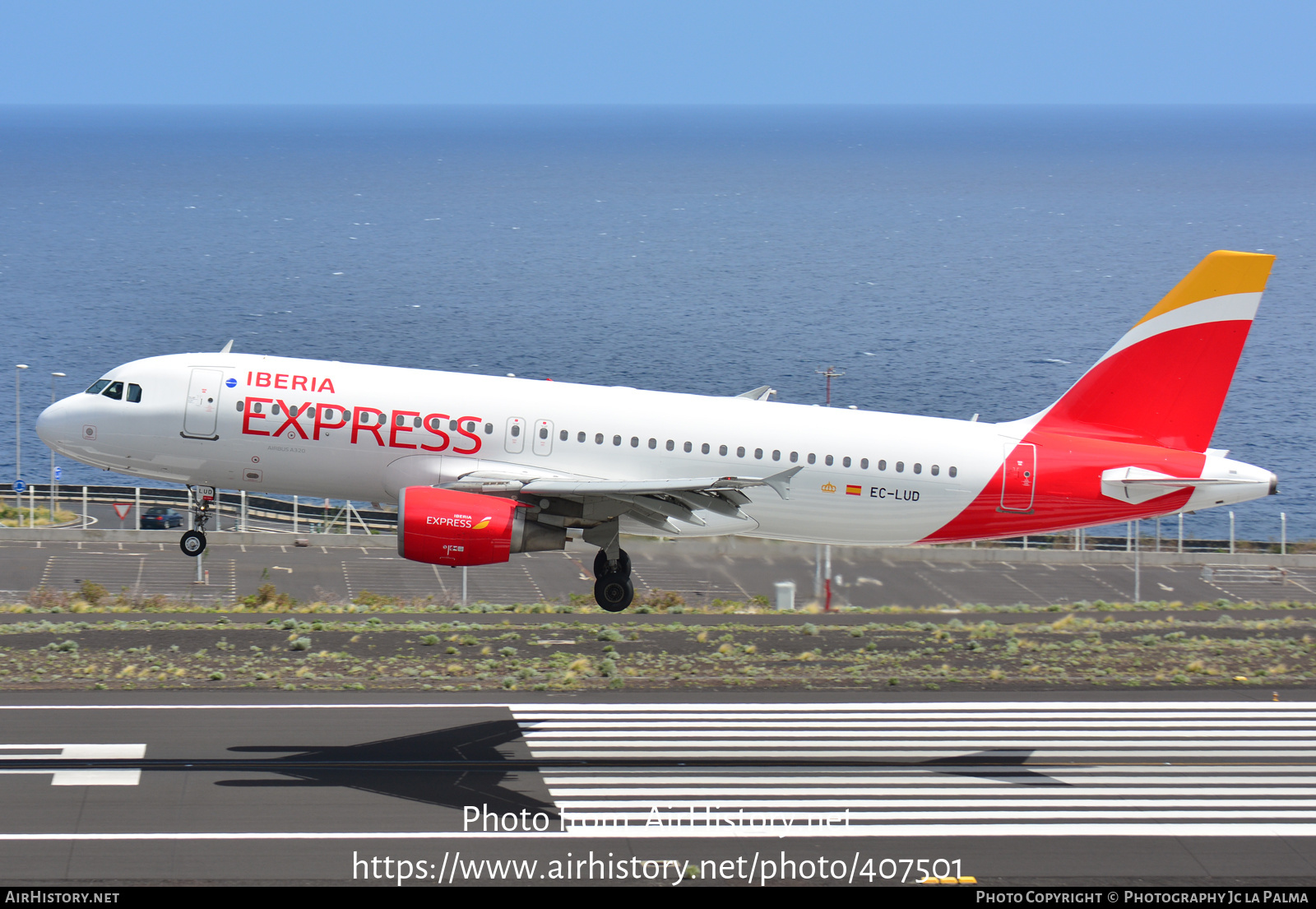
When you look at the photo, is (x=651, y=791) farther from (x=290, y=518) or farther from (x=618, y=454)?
(x=290, y=518)

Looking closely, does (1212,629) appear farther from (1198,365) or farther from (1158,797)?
(1158,797)

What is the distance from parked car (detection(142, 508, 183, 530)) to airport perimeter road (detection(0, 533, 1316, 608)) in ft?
17.9

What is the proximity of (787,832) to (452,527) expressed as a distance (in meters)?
10.5

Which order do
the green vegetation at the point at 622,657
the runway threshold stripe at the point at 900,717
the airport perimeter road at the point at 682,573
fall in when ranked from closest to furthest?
the runway threshold stripe at the point at 900,717 → the green vegetation at the point at 622,657 → the airport perimeter road at the point at 682,573

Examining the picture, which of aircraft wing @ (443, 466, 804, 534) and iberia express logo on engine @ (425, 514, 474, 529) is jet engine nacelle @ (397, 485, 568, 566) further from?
aircraft wing @ (443, 466, 804, 534)

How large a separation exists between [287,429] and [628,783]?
1174 centimetres

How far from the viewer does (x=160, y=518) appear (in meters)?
80.2

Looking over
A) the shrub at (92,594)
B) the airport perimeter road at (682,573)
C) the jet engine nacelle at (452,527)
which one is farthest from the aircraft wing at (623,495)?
the airport perimeter road at (682,573)

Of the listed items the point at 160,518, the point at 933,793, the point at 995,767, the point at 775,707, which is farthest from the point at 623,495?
the point at 160,518

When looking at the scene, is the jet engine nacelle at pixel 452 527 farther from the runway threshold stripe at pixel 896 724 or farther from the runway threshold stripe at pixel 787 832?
the runway threshold stripe at pixel 787 832

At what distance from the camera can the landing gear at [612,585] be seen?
3325 cm

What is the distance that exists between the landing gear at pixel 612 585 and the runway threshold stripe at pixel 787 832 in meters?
9.31

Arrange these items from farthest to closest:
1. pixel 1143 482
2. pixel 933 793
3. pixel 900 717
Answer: pixel 1143 482, pixel 900 717, pixel 933 793

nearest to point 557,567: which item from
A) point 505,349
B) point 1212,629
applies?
point 1212,629
